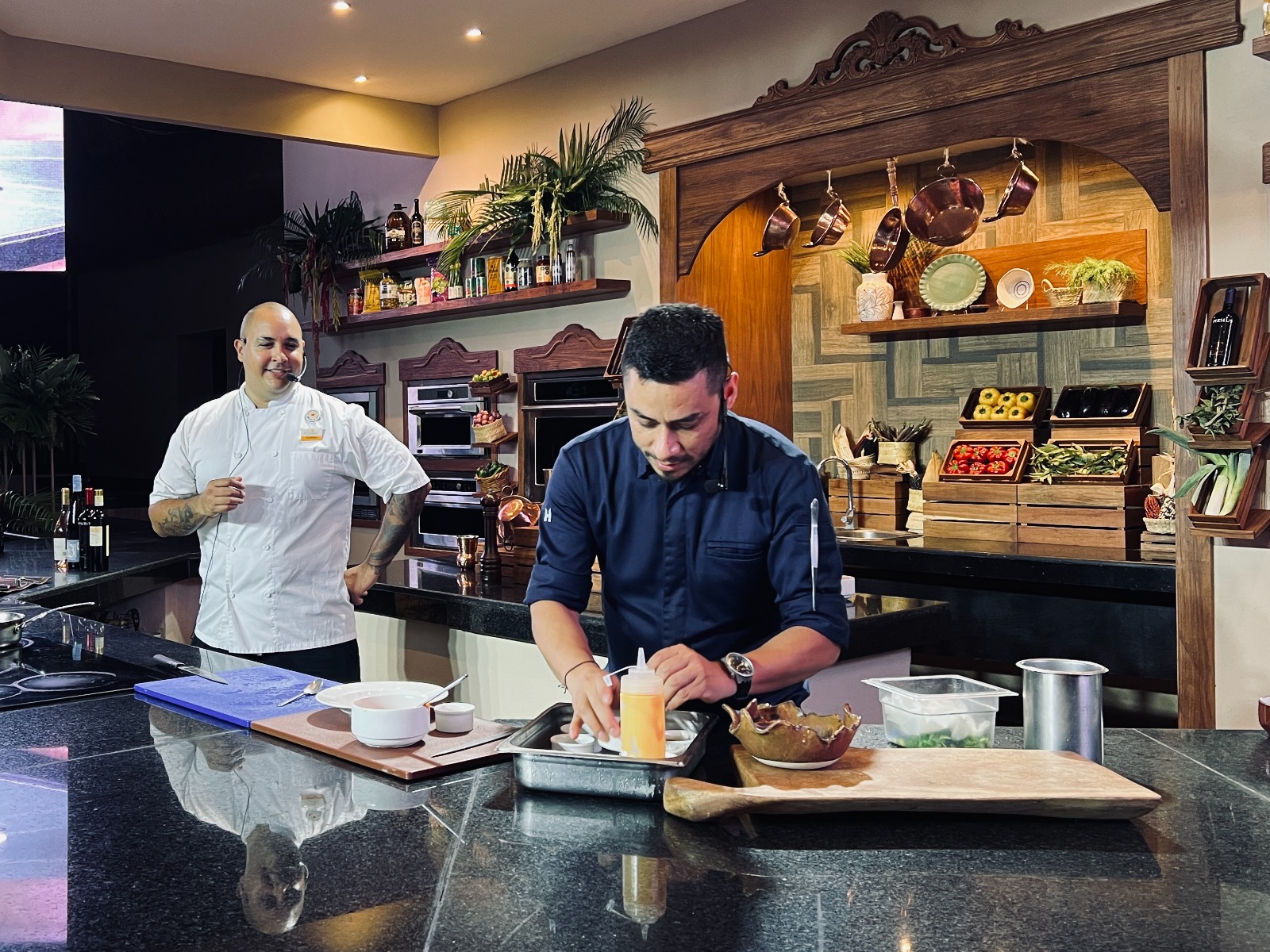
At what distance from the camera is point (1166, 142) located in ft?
13.6

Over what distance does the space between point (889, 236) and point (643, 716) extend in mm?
3997

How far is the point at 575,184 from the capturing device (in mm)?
6039

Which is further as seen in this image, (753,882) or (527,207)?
(527,207)

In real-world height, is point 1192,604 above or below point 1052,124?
below

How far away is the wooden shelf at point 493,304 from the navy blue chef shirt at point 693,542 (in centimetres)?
377

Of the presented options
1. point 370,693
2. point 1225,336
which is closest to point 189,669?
point 370,693

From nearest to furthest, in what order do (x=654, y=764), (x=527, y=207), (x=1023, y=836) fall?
(x=1023, y=836) < (x=654, y=764) < (x=527, y=207)

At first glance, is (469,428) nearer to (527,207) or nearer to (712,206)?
(527,207)

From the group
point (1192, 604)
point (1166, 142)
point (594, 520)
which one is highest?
point (1166, 142)

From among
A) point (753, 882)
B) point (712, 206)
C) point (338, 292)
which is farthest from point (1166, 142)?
point (338, 292)

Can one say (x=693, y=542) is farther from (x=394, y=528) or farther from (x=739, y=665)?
(x=394, y=528)

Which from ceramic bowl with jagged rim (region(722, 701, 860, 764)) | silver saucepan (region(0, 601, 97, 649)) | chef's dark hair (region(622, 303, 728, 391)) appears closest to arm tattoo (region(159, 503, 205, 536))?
silver saucepan (region(0, 601, 97, 649))

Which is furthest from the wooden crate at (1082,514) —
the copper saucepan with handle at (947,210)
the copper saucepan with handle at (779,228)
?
the copper saucepan with handle at (779,228)

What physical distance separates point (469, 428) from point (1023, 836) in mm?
5941
